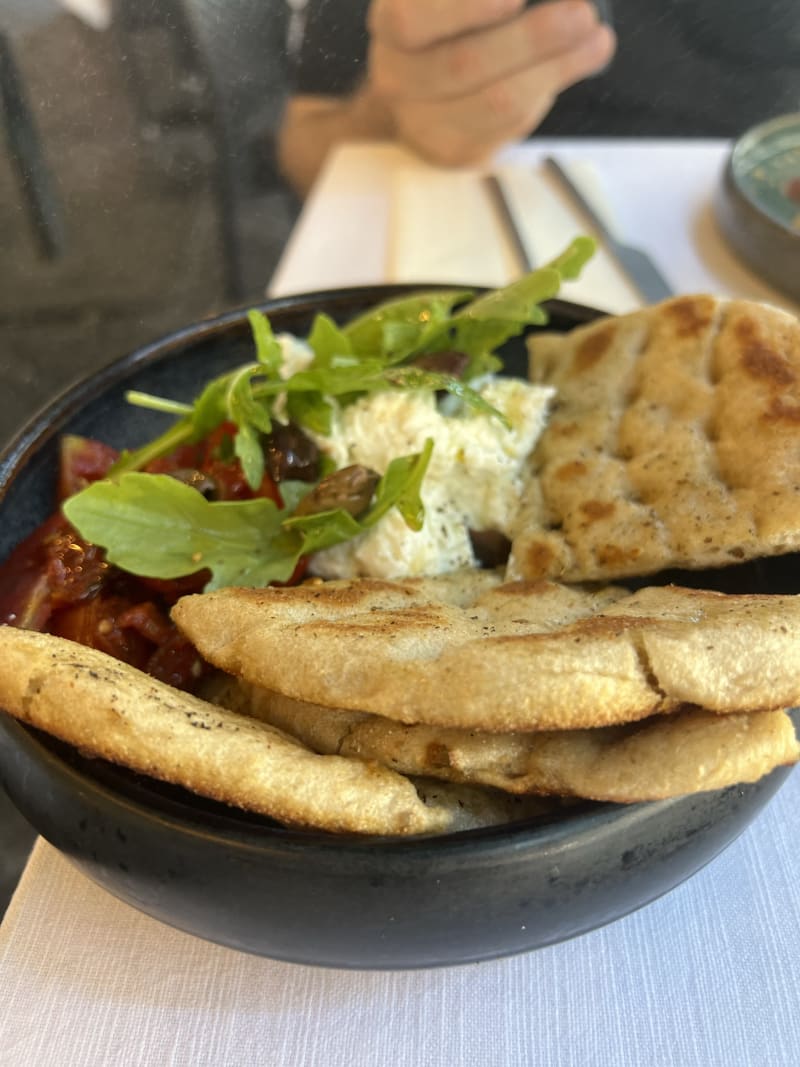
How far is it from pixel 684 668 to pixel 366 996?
0.53 m

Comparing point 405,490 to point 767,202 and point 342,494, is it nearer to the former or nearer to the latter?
point 342,494

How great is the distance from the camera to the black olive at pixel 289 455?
1410 millimetres

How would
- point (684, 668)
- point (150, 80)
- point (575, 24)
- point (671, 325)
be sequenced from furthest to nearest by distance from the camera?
point (150, 80) < point (575, 24) < point (671, 325) < point (684, 668)

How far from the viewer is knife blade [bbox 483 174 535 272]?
2.42 meters

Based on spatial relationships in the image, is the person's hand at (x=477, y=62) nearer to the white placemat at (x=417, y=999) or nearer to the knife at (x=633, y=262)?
the knife at (x=633, y=262)

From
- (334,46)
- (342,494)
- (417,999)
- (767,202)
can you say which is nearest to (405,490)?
(342,494)

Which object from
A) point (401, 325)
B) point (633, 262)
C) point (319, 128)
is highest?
point (401, 325)

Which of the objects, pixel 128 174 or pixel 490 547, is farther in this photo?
pixel 128 174

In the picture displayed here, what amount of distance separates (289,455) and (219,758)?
660 mm

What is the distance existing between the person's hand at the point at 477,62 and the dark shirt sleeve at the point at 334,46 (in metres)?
0.08

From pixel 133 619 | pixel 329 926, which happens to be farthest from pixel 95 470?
pixel 329 926

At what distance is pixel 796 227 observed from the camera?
2334mm

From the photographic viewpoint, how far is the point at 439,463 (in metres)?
1.40

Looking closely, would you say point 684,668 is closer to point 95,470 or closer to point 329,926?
point 329,926
